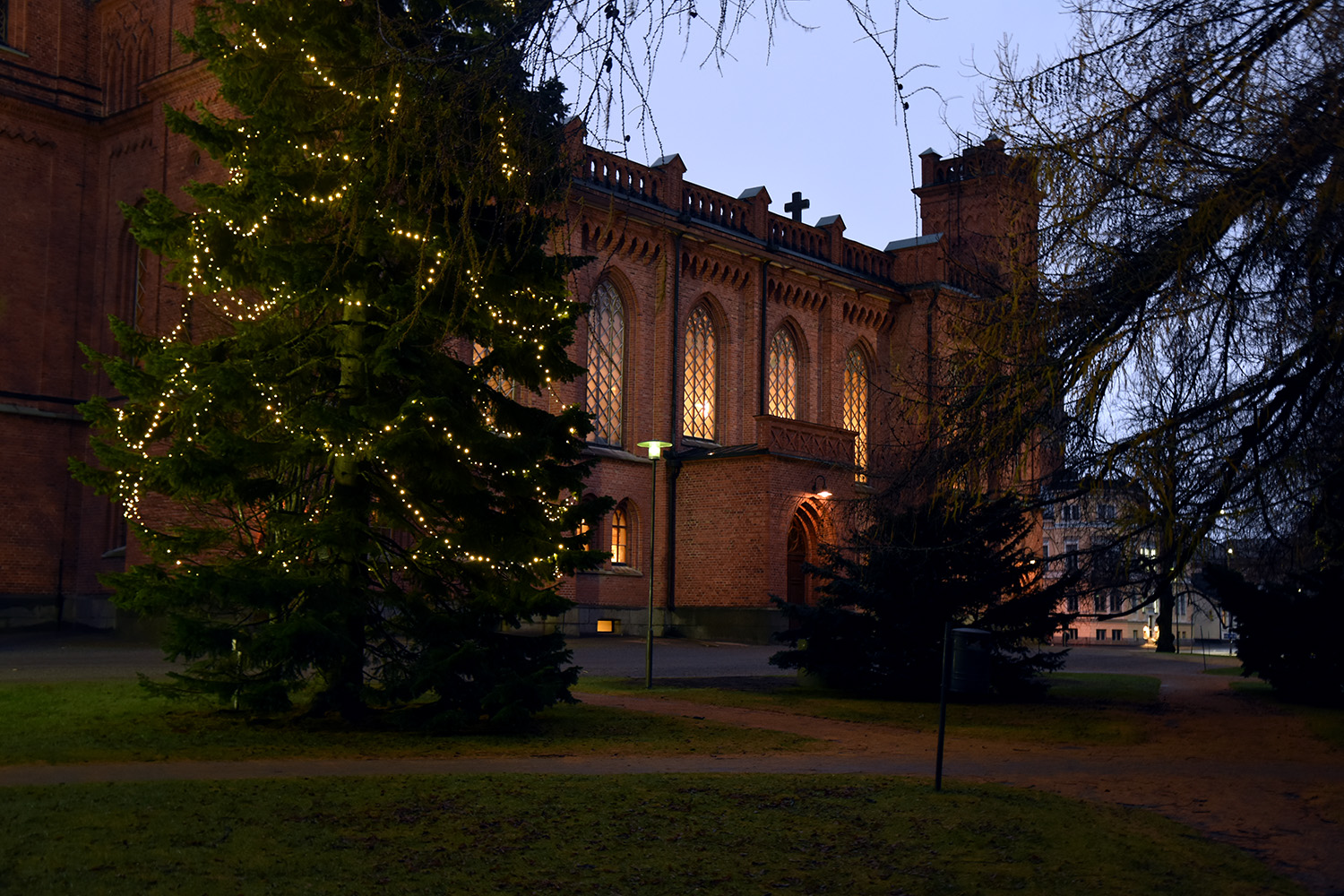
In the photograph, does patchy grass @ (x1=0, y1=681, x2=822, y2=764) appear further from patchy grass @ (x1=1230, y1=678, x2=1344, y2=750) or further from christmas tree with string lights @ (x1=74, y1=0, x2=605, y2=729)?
patchy grass @ (x1=1230, y1=678, x2=1344, y2=750)

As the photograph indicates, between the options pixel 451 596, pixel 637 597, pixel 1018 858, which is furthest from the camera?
pixel 637 597

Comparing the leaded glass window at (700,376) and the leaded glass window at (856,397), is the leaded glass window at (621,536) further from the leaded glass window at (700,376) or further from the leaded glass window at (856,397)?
the leaded glass window at (856,397)

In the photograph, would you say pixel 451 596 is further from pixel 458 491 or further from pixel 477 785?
pixel 477 785

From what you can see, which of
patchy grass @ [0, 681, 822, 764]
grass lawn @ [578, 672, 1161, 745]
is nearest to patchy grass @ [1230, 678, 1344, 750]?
grass lawn @ [578, 672, 1161, 745]

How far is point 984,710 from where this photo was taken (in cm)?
1709

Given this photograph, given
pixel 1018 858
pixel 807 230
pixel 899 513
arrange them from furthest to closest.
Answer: pixel 807 230, pixel 899 513, pixel 1018 858

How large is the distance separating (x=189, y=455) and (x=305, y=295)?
176 cm

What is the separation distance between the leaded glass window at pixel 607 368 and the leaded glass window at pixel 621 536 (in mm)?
2060

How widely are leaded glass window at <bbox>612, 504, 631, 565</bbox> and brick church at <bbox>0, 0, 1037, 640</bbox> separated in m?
0.06

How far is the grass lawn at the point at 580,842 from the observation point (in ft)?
20.2

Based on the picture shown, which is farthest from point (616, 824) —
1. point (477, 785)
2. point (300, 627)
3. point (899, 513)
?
point (899, 513)

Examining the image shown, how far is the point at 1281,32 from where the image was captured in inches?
292

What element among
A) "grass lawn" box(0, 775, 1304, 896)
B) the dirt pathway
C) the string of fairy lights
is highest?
the string of fairy lights

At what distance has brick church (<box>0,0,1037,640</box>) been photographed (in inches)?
1206
